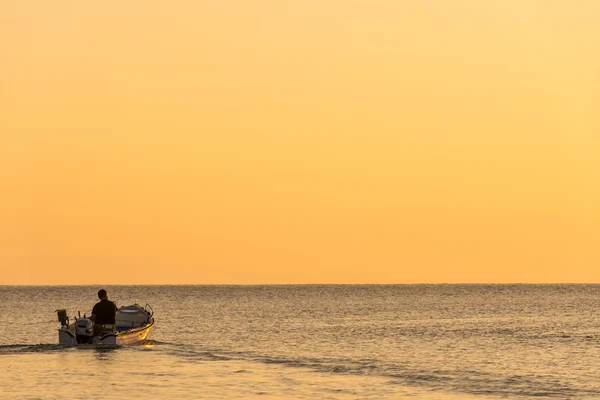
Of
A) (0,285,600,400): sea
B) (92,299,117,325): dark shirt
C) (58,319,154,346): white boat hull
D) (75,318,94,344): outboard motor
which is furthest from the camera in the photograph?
(58,319,154,346): white boat hull

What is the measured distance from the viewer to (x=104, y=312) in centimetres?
5812

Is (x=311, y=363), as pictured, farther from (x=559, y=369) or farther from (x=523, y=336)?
(x=523, y=336)

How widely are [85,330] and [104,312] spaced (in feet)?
5.60

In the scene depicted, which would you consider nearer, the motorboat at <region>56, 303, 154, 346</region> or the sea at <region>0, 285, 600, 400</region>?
the sea at <region>0, 285, 600, 400</region>

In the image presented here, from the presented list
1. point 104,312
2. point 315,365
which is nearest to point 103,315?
point 104,312

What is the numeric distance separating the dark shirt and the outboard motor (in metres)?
0.57

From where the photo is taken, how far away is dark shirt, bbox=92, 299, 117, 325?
190ft

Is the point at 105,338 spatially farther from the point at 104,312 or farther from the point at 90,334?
the point at 104,312

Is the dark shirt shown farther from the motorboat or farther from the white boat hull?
the white boat hull

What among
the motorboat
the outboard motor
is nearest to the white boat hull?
Result: the motorboat

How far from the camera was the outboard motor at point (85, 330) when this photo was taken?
58.8m

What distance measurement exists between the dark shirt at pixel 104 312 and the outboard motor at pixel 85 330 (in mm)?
569

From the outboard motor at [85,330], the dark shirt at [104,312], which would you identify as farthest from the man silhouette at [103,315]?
the outboard motor at [85,330]

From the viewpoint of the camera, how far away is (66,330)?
60000 mm
